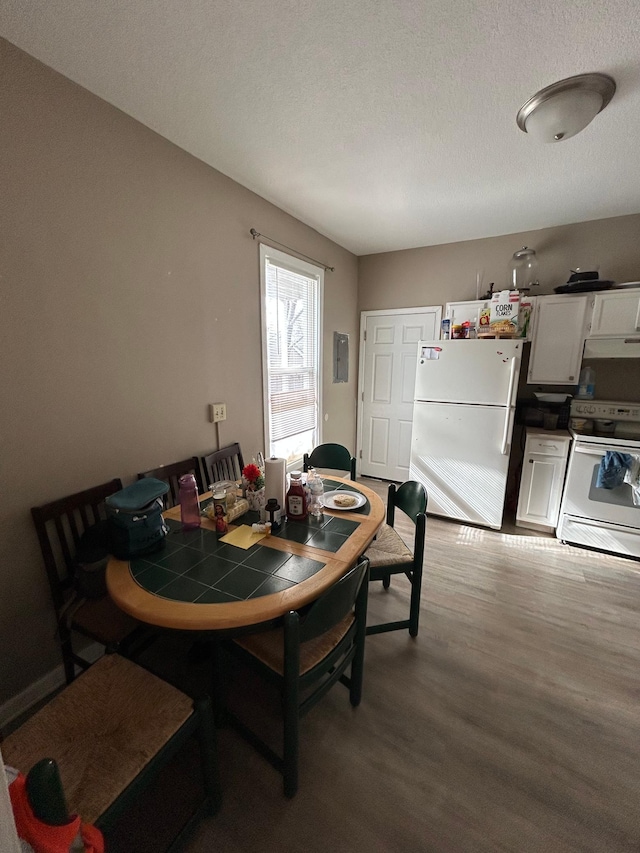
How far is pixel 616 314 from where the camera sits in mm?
2553

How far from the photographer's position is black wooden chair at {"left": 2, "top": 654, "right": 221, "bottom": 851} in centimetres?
80

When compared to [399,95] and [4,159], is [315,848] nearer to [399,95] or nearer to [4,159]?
[4,159]

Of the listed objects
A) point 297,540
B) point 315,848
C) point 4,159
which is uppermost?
point 4,159

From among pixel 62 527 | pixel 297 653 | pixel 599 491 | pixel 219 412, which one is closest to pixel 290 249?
pixel 219 412

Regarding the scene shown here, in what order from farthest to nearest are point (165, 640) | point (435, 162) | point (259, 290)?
1. point (259, 290)
2. point (435, 162)
3. point (165, 640)

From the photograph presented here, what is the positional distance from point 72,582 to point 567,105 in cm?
301

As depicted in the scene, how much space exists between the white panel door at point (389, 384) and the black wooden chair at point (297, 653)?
276cm

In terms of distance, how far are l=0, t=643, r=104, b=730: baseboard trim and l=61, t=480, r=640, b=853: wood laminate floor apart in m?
0.84

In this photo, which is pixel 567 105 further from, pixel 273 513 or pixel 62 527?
pixel 62 527

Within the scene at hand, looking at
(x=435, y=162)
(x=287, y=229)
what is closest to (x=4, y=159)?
(x=287, y=229)

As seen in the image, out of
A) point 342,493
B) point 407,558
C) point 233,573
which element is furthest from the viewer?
point 342,493

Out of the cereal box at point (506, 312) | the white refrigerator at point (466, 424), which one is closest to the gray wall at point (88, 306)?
the white refrigerator at point (466, 424)

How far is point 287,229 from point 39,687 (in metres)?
3.14

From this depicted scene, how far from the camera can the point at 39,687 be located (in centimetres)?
148
